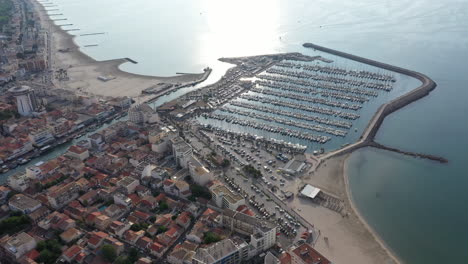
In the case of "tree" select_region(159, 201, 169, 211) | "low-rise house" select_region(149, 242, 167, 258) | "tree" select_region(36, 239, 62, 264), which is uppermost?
"tree" select_region(159, 201, 169, 211)

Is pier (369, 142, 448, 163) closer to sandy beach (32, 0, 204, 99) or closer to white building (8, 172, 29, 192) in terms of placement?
sandy beach (32, 0, 204, 99)

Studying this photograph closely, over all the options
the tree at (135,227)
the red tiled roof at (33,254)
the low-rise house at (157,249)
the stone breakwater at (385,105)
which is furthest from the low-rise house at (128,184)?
the stone breakwater at (385,105)

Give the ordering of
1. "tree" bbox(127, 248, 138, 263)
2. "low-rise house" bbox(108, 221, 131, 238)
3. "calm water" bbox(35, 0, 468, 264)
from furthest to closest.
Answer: "calm water" bbox(35, 0, 468, 264)
"low-rise house" bbox(108, 221, 131, 238)
"tree" bbox(127, 248, 138, 263)

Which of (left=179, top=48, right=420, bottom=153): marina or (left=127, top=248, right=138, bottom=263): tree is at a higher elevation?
(left=179, top=48, right=420, bottom=153): marina

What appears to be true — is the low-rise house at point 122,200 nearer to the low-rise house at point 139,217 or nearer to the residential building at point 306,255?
the low-rise house at point 139,217

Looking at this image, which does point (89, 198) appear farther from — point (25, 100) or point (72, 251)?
point (25, 100)

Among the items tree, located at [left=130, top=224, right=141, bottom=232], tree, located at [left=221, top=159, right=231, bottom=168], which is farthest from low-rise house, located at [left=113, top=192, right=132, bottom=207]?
tree, located at [left=221, top=159, right=231, bottom=168]

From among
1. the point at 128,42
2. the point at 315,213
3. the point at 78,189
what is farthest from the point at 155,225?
the point at 128,42
